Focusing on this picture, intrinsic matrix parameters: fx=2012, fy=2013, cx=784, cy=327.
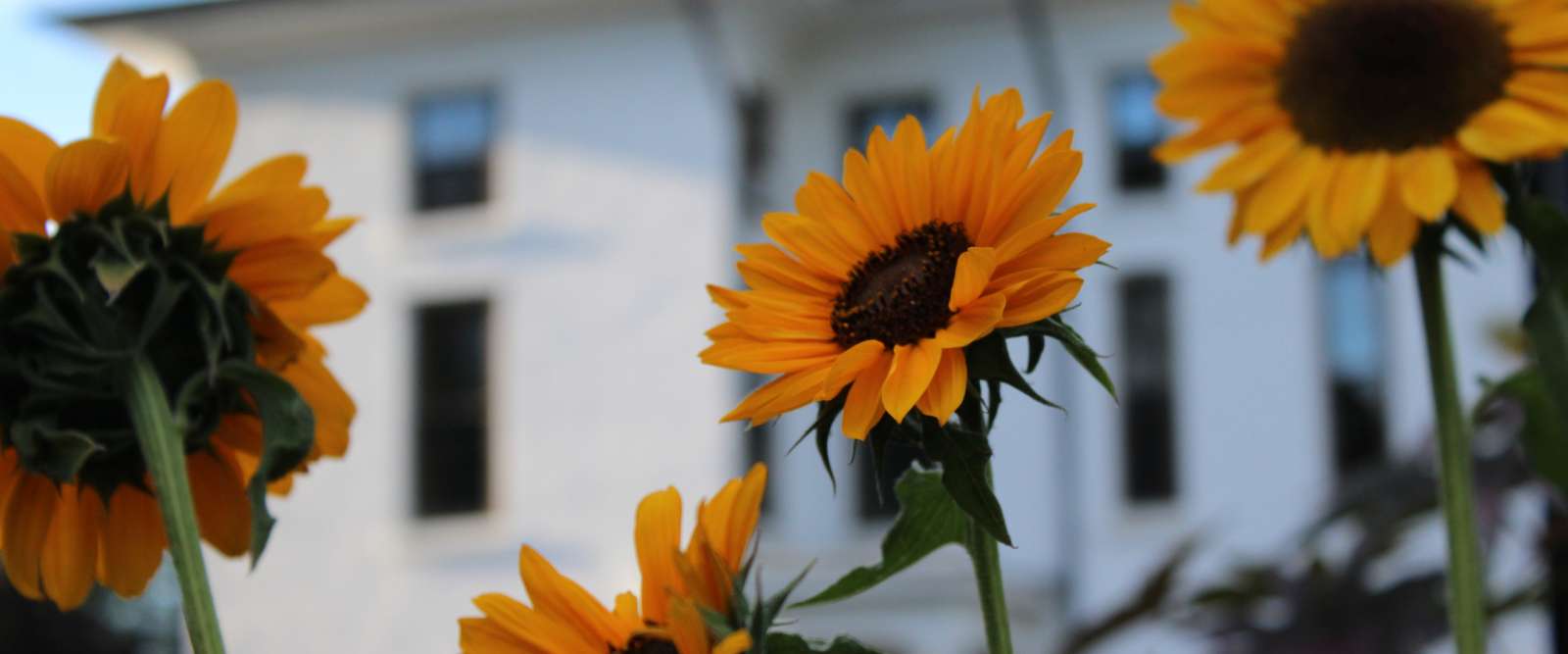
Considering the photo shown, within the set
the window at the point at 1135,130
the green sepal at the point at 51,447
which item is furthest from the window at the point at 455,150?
the green sepal at the point at 51,447

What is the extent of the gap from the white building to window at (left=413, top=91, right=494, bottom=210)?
0.02 metres

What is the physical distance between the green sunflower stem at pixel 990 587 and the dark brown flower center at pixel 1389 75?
0.40 m

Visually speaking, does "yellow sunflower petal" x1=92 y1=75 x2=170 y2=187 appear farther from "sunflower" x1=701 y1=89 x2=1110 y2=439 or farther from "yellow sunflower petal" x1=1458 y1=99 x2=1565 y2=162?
"yellow sunflower petal" x1=1458 y1=99 x2=1565 y2=162

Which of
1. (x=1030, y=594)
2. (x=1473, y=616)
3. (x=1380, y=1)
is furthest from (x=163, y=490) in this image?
(x=1030, y=594)

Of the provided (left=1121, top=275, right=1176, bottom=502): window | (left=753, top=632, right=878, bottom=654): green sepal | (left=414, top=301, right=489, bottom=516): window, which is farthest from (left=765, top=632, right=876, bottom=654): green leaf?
(left=414, top=301, right=489, bottom=516): window

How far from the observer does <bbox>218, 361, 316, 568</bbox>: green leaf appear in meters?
0.56

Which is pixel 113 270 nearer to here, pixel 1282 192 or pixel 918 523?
pixel 918 523

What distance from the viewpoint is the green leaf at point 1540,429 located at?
0.79 metres

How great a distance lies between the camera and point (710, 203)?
40.1 ft

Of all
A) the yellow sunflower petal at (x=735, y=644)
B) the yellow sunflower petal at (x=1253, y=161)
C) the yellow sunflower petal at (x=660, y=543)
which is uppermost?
the yellow sunflower petal at (x=1253, y=161)

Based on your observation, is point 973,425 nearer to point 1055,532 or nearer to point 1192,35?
point 1192,35

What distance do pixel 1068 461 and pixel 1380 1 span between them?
1138 cm

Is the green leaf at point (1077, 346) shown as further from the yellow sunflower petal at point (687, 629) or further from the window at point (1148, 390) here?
the window at point (1148, 390)

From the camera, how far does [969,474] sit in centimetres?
47
